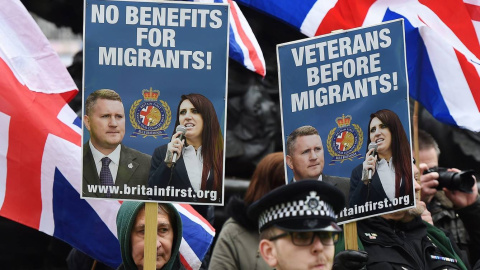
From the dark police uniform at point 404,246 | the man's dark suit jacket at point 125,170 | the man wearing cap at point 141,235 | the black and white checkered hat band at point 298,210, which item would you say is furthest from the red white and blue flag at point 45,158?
the black and white checkered hat band at point 298,210

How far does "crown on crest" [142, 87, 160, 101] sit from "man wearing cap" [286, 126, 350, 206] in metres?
0.73

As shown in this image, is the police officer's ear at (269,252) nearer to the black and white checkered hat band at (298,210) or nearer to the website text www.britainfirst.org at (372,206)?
the black and white checkered hat band at (298,210)

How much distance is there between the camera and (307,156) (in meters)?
5.54

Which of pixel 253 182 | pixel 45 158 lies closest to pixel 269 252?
pixel 253 182

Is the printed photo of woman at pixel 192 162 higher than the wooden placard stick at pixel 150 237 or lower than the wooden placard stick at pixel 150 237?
higher

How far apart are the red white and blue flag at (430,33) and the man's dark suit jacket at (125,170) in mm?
2275

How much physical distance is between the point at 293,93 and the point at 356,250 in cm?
88

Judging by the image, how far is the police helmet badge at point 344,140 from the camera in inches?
221

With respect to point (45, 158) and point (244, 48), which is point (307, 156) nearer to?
point (244, 48)

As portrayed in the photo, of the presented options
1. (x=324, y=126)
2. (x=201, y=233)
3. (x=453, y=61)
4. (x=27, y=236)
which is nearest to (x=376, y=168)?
(x=324, y=126)

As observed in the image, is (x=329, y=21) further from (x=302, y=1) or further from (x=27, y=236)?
(x=27, y=236)

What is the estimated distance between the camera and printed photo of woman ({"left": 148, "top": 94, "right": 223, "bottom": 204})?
521 cm

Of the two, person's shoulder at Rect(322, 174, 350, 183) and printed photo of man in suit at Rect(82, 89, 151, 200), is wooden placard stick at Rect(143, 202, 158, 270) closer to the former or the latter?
printed photo of man in suit at Rect(82, 89, 151, 200)

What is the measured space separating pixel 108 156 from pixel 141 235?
42 centimetres
